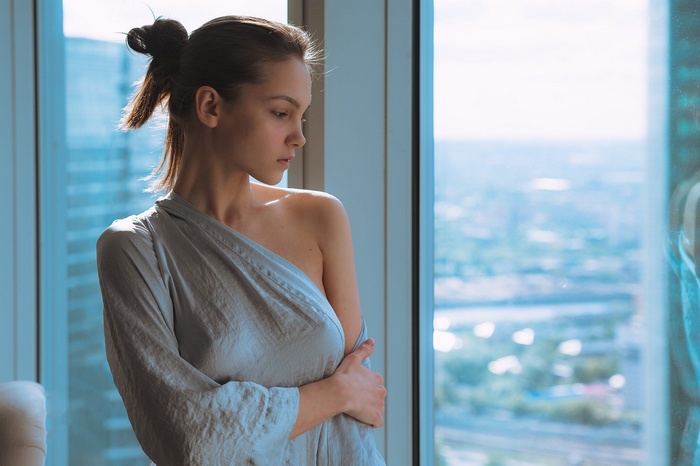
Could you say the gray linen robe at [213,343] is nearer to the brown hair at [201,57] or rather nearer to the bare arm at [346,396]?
the bare arm at [346,396]

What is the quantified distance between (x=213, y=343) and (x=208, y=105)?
40 cm

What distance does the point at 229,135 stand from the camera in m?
1.39

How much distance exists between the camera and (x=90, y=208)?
2.24 metres

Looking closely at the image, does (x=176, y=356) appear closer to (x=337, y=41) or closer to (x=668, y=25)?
(x=337, y=41)

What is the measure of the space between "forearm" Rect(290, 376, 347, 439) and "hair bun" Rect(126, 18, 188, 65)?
0.61 metres

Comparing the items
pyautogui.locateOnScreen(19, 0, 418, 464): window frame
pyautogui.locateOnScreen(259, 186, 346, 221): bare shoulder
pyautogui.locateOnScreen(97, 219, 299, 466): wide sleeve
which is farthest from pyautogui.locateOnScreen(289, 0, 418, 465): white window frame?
pyautogui.locateOnScreen(97, 219, 299, 466): wide sleeve

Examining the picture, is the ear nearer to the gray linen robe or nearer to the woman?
the woman

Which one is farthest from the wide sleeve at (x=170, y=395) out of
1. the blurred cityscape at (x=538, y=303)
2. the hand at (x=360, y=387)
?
the blurred cityscape at (x=538, y=303)

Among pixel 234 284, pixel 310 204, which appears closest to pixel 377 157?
pixel 310 204

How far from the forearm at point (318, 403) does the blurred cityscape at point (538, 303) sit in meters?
0.56

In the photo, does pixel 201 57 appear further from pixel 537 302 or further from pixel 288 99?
pixel 537 302

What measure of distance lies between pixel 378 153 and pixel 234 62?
536 mm

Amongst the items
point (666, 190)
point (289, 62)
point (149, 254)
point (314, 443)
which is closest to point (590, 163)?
point (666, 190)

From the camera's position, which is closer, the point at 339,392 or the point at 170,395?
the point at 170,395
